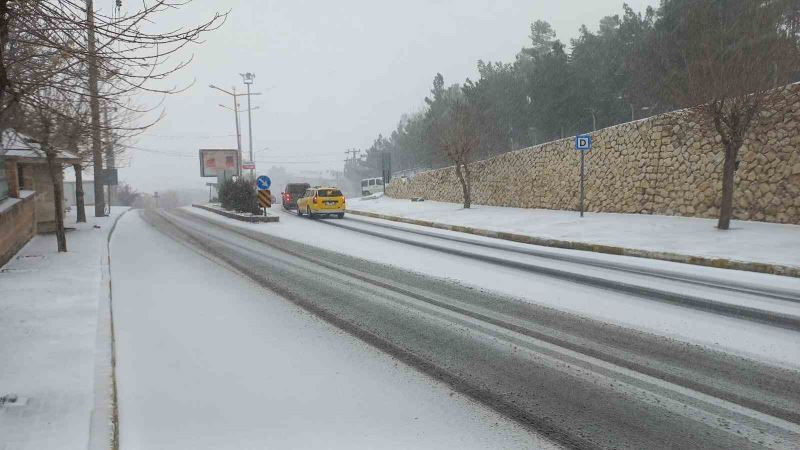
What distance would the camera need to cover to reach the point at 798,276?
8266mm

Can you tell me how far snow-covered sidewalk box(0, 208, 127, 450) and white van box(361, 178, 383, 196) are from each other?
48.7m

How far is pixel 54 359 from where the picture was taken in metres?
4.73

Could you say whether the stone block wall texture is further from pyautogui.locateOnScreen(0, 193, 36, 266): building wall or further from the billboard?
the billboard

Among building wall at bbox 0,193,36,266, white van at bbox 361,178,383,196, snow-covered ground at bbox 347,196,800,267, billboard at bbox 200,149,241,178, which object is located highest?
billboard at bbox 200,149,241,178

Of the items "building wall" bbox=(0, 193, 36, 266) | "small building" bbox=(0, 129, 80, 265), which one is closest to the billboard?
"small building" bbox=(0, 129, 80, 265)

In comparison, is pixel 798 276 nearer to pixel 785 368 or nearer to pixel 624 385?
pixel 785 368

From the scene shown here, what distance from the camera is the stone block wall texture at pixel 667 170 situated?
12.4m

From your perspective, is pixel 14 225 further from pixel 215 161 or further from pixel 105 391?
pixel 215 161

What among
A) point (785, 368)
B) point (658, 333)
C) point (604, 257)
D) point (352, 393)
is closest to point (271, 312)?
point (352, 393)

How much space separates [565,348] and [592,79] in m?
42.3

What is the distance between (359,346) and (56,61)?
422 cm

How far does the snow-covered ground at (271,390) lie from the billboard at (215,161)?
200ft

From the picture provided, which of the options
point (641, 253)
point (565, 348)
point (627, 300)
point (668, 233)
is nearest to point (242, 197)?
point (668, 233)

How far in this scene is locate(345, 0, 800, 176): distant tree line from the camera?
2756 cm
